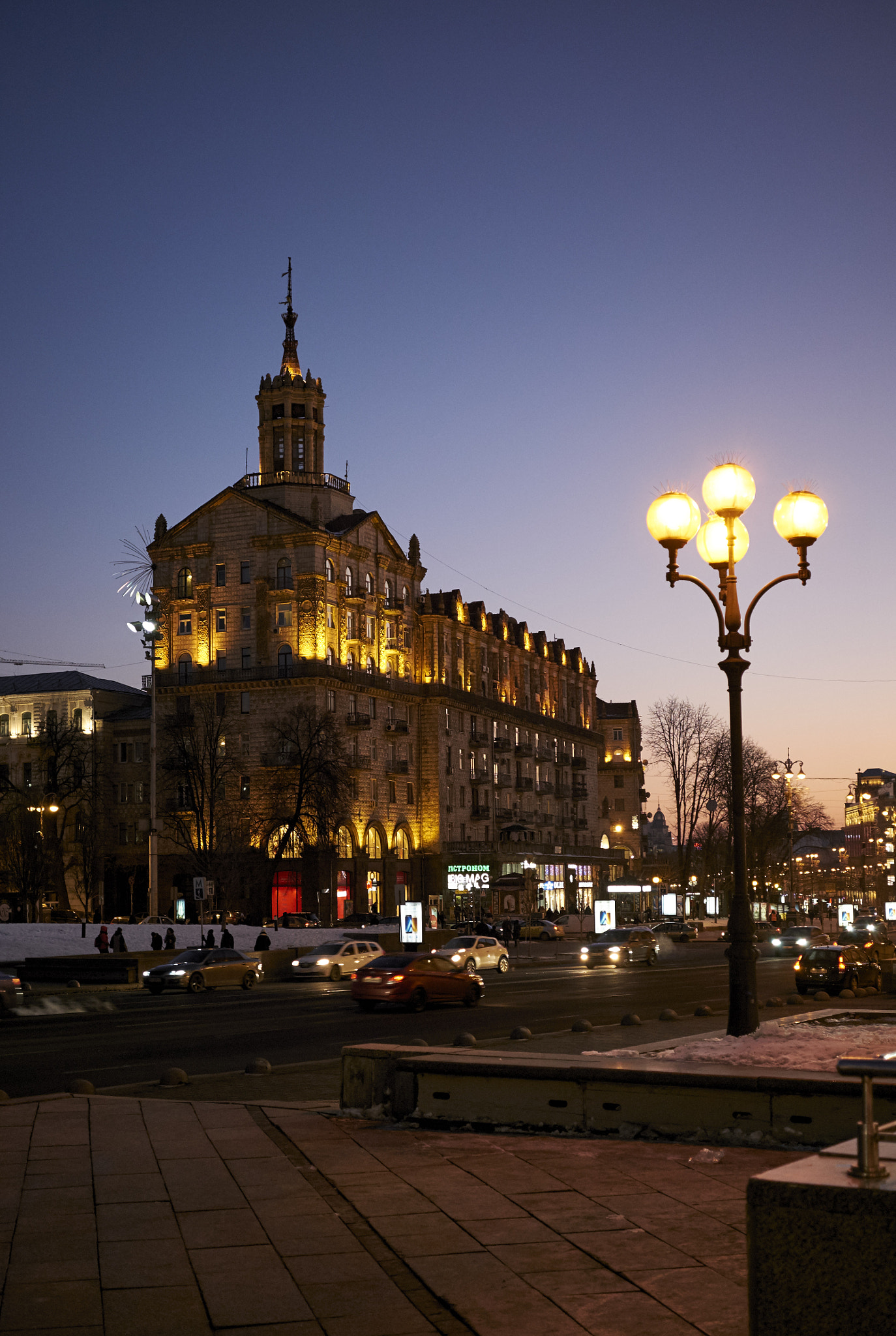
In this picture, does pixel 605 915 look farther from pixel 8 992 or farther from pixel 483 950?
pixel 8 992

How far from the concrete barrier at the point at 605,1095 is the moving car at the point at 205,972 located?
30.1m

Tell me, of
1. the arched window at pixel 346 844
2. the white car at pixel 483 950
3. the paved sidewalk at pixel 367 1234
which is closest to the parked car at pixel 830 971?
the white car at pixel 483 950

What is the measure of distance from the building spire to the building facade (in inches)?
8.6

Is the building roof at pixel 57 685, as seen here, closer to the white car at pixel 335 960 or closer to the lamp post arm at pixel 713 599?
the white car at pixel 335 960

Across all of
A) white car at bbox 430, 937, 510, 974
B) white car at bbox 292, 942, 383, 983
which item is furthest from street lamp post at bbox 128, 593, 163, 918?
white car at bbox 430, 937, 510, 974

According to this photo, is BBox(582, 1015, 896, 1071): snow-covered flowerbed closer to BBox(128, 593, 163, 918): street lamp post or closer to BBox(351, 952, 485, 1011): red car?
BBox(351, 952, 485, 1011): red car

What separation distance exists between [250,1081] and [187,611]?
73.9 m

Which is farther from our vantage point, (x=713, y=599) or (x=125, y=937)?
(x=125, y=937)

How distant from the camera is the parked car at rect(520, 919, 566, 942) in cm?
7900

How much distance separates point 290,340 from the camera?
325 feet

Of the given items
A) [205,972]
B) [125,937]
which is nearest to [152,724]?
[125,937]

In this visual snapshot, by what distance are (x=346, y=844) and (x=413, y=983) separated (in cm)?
5468

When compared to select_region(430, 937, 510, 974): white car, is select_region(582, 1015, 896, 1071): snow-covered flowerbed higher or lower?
higher

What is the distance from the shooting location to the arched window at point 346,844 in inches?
3278
